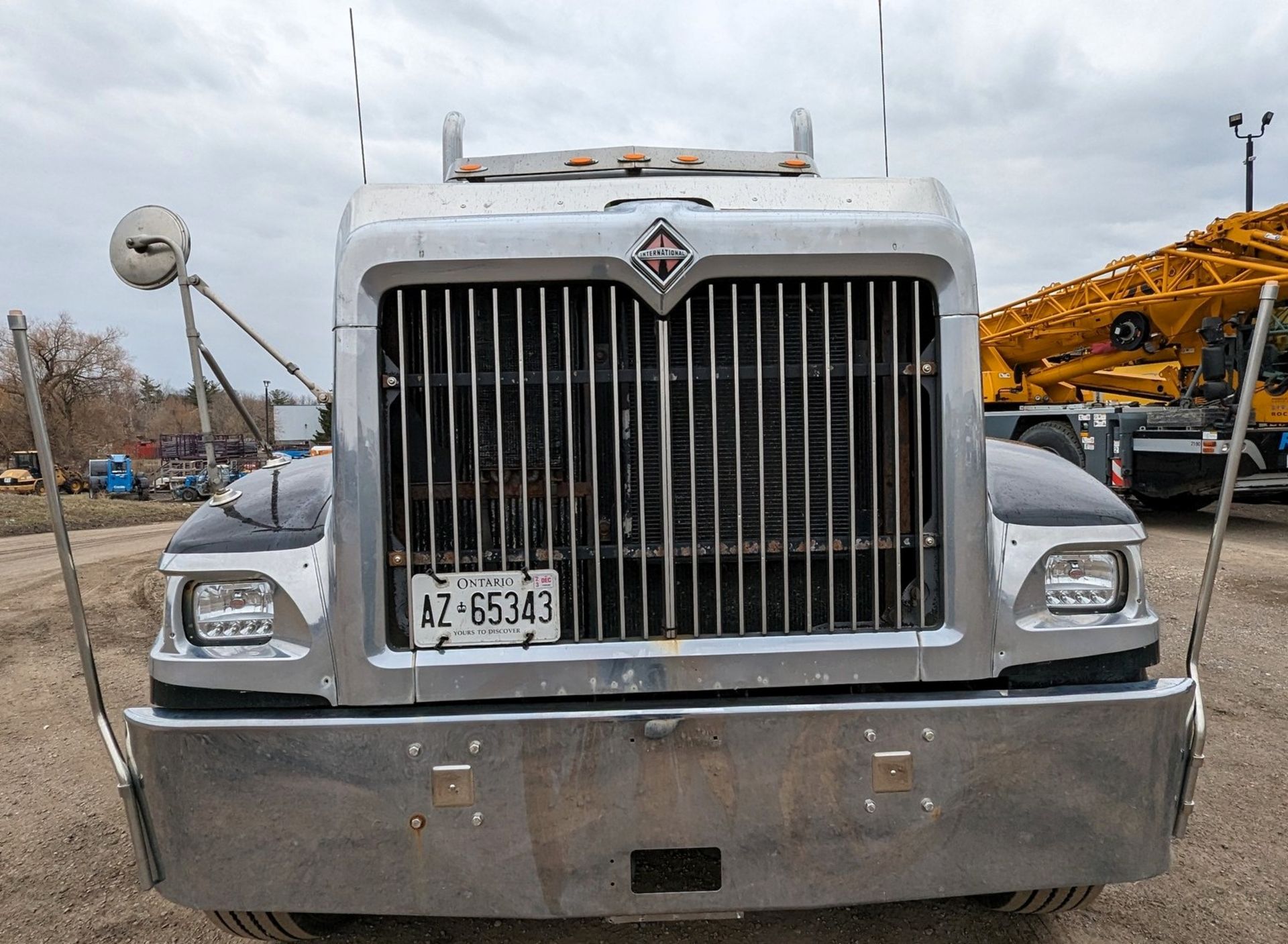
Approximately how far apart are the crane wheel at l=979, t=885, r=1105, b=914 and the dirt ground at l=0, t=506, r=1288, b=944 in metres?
0.19

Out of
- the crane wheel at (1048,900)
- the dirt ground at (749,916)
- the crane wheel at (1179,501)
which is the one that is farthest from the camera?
the crane wheel at (1179,501)

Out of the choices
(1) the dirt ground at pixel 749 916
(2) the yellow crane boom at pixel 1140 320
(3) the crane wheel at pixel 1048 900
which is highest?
(2) the yellow crane boom at pixel 1140 320

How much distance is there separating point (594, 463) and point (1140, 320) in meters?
12.8

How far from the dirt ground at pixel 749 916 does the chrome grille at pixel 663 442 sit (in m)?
1.13

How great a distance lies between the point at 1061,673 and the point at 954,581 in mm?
375

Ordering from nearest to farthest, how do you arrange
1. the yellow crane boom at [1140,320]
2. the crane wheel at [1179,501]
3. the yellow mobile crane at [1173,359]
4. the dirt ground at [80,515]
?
the yellow mobile crane at [1173,359] → the yellow crane boom at [1140,320] → the crane wheel at [1179,501] → the dirt ground at [80,515]

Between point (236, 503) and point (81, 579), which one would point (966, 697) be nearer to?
point (236, 503)

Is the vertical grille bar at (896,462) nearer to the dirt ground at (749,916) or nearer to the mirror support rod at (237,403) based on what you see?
the dirt ground at (749,916)

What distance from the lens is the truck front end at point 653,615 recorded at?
2.02 m

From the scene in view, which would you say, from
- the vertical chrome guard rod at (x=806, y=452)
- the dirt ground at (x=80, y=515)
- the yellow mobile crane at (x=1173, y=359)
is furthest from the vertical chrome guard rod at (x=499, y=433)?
the dirt ground at (x=80, y=515)

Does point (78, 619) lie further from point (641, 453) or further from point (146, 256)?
point (641, 453)

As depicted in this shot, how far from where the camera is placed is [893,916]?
2736 millimetres

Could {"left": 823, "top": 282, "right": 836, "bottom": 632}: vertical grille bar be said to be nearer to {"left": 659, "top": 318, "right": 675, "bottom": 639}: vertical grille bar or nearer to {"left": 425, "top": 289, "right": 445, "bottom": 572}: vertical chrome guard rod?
{"left": 659, "top": 318, "right": 675, "bottom": 639}: vertical grille bar

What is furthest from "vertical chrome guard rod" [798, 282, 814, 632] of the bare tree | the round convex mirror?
the bare tree
